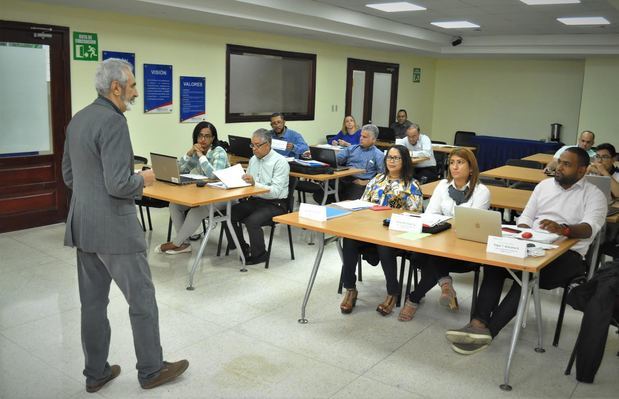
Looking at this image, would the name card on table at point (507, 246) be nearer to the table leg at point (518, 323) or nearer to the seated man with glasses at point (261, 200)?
the table leg at point (518, 323)

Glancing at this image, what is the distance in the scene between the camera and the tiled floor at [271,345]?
294 cm

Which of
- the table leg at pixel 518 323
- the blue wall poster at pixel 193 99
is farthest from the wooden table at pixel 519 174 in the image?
the blue wall poster at pixel 193 99

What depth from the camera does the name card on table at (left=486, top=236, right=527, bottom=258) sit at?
295cm

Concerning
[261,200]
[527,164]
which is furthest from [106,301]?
[527,164]

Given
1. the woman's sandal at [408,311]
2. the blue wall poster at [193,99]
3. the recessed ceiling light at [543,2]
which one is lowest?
the woman's sandal at [408,311]

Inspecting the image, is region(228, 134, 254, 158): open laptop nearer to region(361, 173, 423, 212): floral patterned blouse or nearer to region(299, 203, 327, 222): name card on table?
region(361, 173, 423, 212): floral patterned blouse

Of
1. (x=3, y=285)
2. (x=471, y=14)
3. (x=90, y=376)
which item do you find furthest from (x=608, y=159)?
(x=3, y=285)

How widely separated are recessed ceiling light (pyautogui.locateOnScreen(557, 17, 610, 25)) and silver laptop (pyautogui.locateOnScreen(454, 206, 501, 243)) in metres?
6.61

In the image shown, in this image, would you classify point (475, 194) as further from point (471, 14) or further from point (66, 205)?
point (471, 14)

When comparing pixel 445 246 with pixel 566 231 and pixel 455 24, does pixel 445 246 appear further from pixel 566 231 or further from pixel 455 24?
pixel 455 24

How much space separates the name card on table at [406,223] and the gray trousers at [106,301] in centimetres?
152

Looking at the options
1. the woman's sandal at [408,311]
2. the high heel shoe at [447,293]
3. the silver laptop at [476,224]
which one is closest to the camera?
the silver laptop at [476,224]

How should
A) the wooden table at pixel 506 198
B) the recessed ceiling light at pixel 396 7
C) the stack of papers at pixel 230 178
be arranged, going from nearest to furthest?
the wooden table at pixel 506 198
the stack of papers at pixel 230 178
the recessed ceiling light at pixel 396 7

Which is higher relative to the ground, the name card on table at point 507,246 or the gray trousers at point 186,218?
the name card on table at point 507,246
